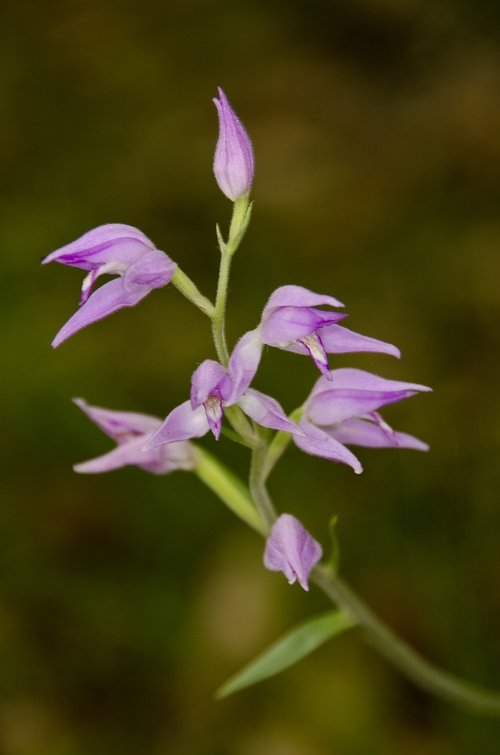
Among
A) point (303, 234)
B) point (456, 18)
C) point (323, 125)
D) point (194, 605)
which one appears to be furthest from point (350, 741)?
point (456, 18)

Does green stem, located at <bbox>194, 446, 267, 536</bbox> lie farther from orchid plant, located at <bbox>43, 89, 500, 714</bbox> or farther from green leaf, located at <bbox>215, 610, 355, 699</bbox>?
green leaf, located at <bbox>215, 610, 355, 699</bbox>

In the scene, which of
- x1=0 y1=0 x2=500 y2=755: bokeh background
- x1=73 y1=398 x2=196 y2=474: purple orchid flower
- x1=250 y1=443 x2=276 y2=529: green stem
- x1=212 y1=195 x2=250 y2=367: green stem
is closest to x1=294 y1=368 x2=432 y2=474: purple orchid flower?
x1=250 y1=443 x2=276 y2=529: green stem

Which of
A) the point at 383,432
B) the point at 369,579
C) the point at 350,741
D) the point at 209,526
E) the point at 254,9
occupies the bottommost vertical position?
the point at 350,741

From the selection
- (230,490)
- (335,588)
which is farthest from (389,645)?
(230,490)

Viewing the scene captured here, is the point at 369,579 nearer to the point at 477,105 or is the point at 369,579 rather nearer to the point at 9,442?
the point at 9,442

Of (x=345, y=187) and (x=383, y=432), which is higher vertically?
(x=345, y=187)

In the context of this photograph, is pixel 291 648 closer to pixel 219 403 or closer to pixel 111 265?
pixel 219 403

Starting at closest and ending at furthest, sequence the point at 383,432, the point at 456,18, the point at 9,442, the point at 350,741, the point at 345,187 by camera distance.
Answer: the point at 383,432 < the point at 350,741 < the point at 9,442 < the point at 345,187 < the point at 456,18

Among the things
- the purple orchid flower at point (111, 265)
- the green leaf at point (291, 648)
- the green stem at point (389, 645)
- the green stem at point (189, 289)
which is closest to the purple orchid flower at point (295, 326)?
the green stem at point (189, 289)

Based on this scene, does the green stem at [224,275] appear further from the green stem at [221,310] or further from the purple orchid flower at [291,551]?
the purple orchid flower at [291,551]
